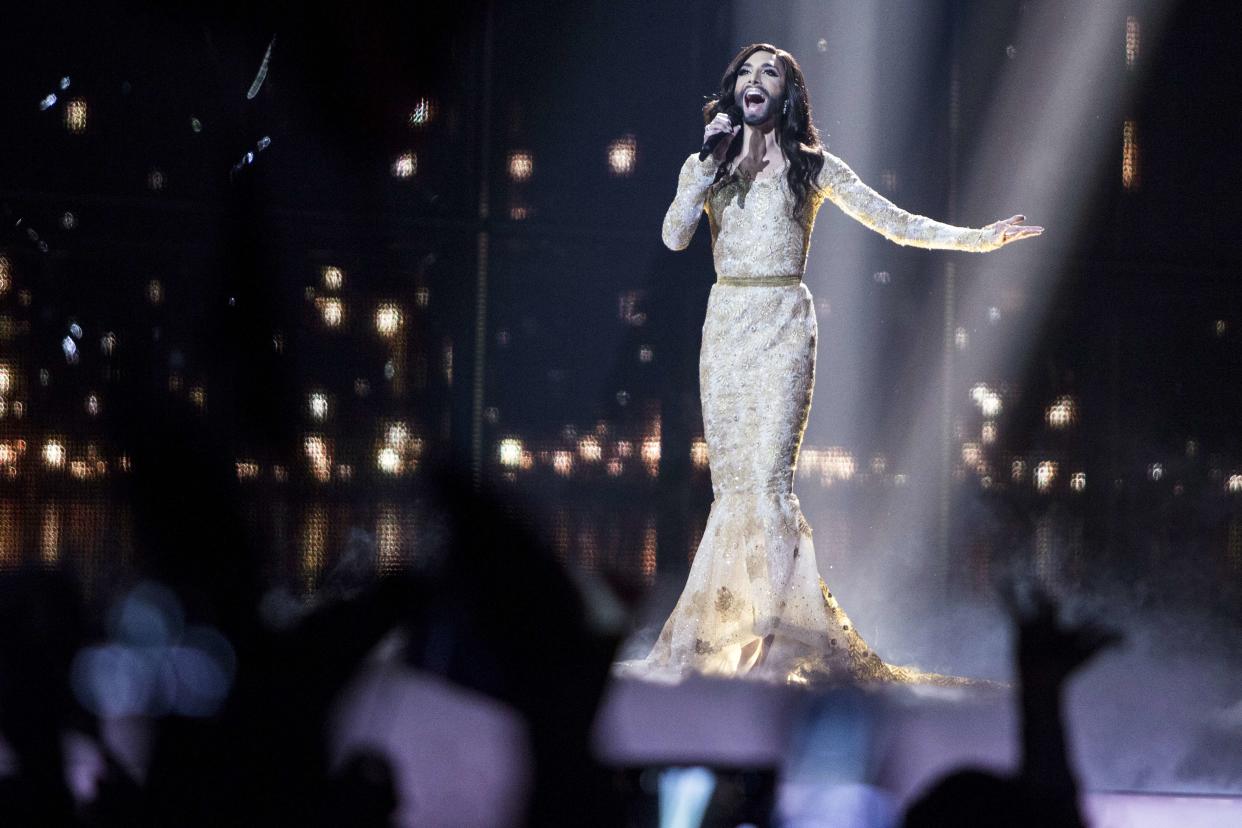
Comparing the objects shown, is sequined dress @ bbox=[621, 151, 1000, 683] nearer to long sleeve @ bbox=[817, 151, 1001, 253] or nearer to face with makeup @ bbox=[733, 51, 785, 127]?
long sleeve @ bbox=[817, 151, 1001, 253]

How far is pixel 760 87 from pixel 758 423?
2.87 feet

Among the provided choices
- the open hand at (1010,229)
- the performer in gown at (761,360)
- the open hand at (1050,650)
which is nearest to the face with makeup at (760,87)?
the performer in gown at (761,360)

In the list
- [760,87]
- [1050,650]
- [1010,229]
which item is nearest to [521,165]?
[760,87]

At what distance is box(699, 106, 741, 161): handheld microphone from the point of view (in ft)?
11.1

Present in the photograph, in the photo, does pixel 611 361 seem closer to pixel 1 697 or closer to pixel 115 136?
pixel 115 136

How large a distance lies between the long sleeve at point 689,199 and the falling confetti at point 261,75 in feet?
4.76

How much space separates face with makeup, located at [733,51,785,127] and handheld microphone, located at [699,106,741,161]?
0.02m

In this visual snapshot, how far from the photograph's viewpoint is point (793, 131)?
3555 mm

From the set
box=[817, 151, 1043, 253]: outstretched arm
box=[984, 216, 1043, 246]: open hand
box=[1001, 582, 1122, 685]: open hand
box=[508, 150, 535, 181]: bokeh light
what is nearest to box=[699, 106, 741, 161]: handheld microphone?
box=[817, 151, 1043, 253]: outstretched arm

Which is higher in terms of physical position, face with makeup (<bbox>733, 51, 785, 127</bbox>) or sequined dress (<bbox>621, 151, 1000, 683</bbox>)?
face with makeup (<bbox>733, 51, 785, 127</bbox>)

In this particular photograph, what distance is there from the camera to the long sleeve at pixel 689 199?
3.52 metres

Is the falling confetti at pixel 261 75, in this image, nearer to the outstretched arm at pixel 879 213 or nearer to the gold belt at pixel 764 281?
the gold belt at pixel 764 281

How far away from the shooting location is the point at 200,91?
4.15 m

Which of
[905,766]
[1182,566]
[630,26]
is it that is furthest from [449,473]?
[1182,566]
